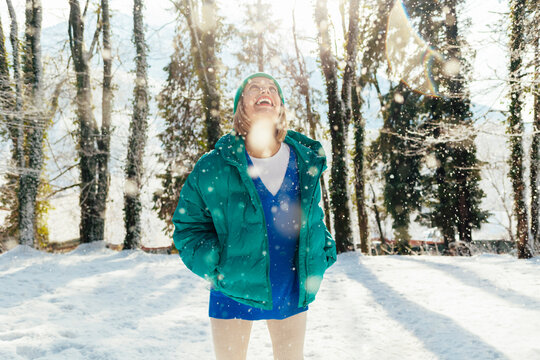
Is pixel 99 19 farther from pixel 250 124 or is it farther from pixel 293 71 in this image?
pixel 250 124

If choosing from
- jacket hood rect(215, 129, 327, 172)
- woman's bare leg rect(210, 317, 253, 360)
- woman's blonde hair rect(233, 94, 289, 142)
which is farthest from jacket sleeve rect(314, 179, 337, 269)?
woman's bare leg rect(210, 317, 253, 360)

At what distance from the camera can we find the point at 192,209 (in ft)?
5.77

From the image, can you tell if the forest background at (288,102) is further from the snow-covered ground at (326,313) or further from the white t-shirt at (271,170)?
the white t-shirt at (271,170)

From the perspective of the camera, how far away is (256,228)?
1729mm

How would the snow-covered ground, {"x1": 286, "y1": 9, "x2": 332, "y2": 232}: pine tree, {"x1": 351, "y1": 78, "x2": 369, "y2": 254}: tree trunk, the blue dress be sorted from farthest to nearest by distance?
{"x1": 286, "y1": 9, "x2": 332, "y2": 232}: pine tree → {"x1": 351, "y1": 78, "x2": 369, "y2": 254}: tree trunk → the snow-covered ground → the blue dress

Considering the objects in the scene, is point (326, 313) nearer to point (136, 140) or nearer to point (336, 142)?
point (336, 142)

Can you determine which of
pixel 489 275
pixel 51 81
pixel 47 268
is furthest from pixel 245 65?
pixel 489 275

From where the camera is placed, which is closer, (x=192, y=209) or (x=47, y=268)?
(x=192, y=209)

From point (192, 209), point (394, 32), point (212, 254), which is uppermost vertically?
point (394, 32)

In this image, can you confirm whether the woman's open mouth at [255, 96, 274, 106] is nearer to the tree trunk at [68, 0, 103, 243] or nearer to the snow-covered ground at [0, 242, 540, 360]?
the snow-covered ground at [0, 242, 540, 360]

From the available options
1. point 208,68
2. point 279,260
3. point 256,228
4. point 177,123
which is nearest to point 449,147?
point 208,68

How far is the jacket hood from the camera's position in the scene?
1812 millimetres

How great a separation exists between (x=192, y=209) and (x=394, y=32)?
52.6 feet

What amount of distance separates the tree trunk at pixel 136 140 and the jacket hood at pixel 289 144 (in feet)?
28.6
